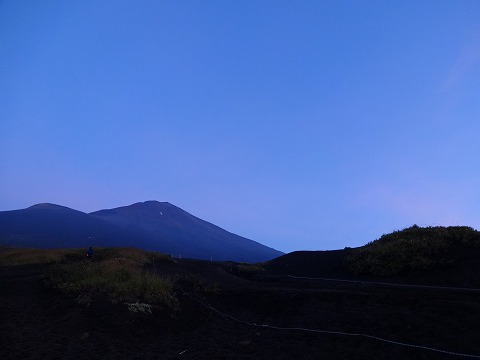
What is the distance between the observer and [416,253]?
22.1 m

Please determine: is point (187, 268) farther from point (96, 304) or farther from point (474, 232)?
point (474, 232)

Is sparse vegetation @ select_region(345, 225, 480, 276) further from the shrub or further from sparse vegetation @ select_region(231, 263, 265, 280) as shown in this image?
the shrub

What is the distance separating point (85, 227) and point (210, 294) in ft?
470

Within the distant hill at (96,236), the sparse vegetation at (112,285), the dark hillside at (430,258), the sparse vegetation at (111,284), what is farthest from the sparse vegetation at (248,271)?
the distant hill at (96,236)

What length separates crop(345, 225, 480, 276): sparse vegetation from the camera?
20953mm

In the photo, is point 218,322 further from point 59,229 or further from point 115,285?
point 59,229

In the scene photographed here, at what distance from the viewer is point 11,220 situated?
475 feet

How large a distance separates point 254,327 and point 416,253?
12890 mm

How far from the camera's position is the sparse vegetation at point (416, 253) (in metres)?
21.0

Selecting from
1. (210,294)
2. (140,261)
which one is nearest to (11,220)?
(140,261)

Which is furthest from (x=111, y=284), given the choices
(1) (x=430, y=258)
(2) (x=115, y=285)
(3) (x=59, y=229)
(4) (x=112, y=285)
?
(3) (x=59, y=229)

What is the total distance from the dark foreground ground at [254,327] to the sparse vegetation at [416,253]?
5.27 meters

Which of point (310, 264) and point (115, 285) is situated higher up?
point (310, 264)

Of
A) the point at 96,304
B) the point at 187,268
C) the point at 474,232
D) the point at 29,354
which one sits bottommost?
the point at 29,354
